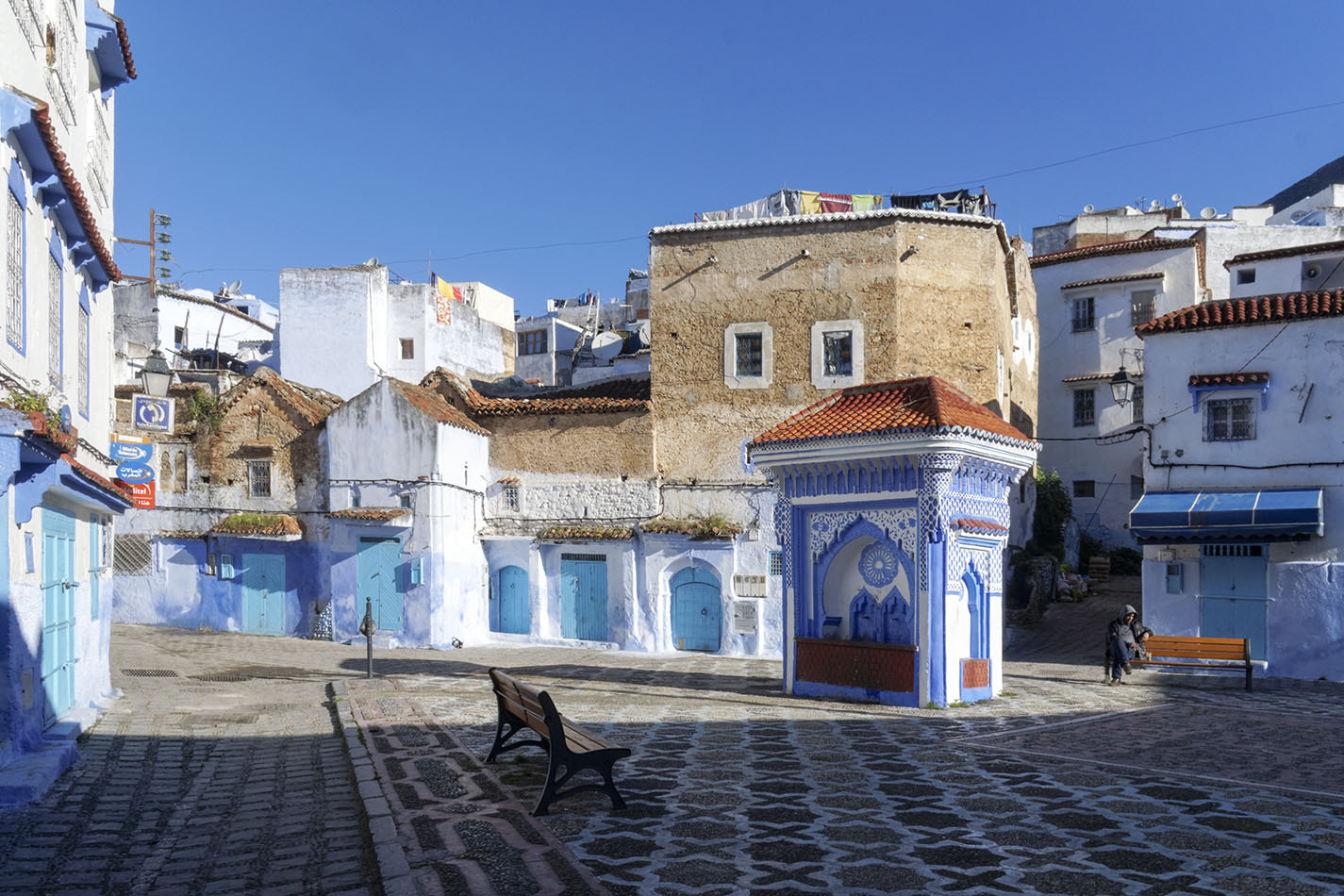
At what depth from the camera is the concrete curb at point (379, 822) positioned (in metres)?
6.48

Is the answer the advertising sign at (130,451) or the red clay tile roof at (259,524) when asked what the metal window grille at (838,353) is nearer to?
the red clay tile roof at (259,524)

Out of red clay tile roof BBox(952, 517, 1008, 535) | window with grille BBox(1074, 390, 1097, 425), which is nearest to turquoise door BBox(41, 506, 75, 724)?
red clay tile roof BBox(952, 517, 1008, 535)

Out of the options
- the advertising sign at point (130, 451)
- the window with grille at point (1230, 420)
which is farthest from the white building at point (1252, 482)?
the advertising sign at point (130, 451)

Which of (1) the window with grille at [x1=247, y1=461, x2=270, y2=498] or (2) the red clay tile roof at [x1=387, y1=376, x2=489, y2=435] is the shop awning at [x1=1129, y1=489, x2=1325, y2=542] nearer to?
(2) the red clay tile roof at [x1=387, y1=376, x2=489, y2=435]

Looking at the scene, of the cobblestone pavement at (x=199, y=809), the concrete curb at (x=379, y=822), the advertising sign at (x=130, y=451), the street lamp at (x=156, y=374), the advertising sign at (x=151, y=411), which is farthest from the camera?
the advertising sign at (x=130, y=451)

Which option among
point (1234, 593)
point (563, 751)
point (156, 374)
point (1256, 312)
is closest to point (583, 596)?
point (156, 374)

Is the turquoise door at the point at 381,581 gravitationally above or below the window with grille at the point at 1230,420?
below

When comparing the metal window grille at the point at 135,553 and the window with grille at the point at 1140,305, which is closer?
the metal window grille at the point at 135,553

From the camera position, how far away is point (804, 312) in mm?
23297

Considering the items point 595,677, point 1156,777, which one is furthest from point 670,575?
point 1156,777

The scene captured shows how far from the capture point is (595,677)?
18141 mm

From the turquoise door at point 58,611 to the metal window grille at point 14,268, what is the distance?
201cm

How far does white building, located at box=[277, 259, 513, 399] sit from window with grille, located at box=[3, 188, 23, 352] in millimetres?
26168

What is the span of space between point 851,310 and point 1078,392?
45.8 feet
